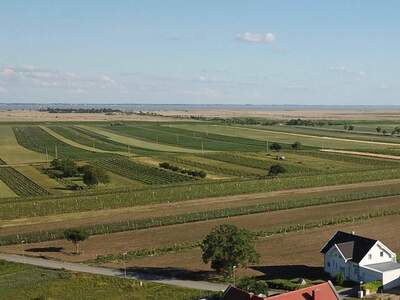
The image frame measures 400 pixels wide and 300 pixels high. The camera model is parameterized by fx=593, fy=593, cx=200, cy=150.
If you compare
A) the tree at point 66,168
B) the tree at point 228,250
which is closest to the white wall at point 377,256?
the tree at point 228,250

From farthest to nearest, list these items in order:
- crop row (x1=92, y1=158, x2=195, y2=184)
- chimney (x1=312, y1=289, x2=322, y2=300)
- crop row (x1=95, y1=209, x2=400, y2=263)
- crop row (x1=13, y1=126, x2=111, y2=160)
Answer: crop row (x1=13, y1=126, x2=111, y2=160)
crop row (x1=92, y1=158, x2=195, y2=184)
crop row (x1=95, y1=209, x2=400, y2=263)
chimney (x1=312, y1=289, x2=322, y2=300)

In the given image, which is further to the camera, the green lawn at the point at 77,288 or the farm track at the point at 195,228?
the farm track at the point at 195,228

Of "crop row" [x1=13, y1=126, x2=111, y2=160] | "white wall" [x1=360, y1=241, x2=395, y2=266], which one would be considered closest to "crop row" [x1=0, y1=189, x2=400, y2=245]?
"white wall" [x1=360, y1=241, x2=395, y2=266]

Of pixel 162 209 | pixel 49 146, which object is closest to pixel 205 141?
pixel 49 146

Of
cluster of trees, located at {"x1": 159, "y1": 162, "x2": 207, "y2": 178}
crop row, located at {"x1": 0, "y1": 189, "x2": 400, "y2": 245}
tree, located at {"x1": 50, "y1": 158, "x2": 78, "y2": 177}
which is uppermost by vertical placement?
tree, located at {"x1": 50, "y1": 158, "x2": 78, "y2": 177}

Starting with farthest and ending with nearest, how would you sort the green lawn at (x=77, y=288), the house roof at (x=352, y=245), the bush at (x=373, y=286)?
the house roof at (x=352, y=245)
the bush at (x=373, y=286)
the green lawn at (x=77, y=288)

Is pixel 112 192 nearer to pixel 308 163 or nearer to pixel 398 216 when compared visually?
pixel 398 216

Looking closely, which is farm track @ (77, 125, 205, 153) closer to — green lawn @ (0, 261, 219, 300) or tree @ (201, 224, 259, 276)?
tree @ (201, 224, 259, 276)

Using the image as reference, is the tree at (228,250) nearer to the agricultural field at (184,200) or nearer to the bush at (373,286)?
the agricultural field at (184,200)
